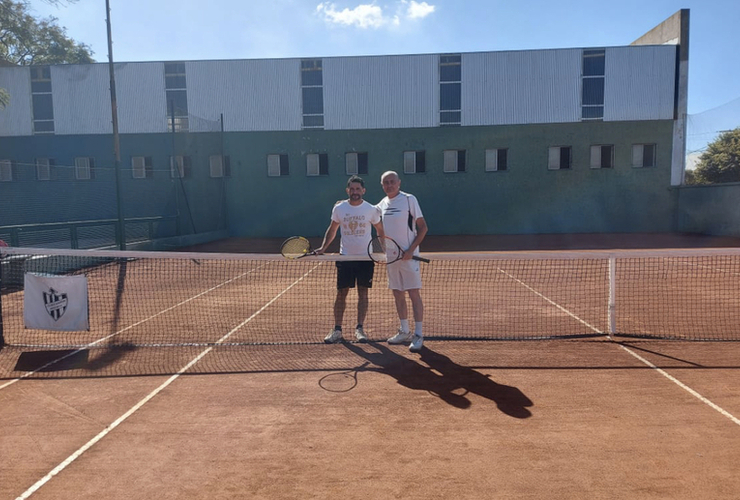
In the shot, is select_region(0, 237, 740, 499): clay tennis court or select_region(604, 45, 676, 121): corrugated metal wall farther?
select_region(604, 45, 676, 121): corrugated metal wall

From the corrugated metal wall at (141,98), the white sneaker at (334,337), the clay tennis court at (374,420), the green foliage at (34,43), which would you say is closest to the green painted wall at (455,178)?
the corrugated metal wall at (141,98)

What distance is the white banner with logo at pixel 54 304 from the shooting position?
20.5 ft

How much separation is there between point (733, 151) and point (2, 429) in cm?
4273

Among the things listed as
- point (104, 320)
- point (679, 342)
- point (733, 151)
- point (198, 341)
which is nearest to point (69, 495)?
point (198, 341)

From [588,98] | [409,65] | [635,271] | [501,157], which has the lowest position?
[635,271]

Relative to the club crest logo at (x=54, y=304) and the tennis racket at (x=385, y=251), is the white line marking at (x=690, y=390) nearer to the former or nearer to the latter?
the tennis racket at (x=385, y=251)

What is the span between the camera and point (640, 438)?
3.74m

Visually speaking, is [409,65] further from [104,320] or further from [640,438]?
[640,438]

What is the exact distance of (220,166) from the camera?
87.0 ft

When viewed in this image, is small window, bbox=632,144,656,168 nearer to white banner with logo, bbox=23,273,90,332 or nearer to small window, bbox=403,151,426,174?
small window, bbox=403,151,426,174

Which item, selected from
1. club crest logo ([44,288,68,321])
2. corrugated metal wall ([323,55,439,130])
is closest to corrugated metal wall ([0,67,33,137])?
corrugated metal wall ([323,55,439,130])

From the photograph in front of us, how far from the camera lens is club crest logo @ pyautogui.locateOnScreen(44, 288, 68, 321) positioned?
6.25 metres

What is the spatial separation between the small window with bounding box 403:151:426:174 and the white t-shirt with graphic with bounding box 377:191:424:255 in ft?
68.9

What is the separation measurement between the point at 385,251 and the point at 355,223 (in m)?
0.53
